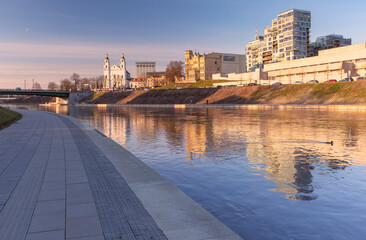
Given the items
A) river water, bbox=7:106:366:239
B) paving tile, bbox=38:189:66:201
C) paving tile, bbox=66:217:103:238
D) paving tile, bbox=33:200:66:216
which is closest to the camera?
paving tile, bbox=66:217:103:238

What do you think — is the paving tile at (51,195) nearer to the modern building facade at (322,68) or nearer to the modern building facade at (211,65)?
the modern building facade at (322,68)

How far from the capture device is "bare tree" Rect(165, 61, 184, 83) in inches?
7185

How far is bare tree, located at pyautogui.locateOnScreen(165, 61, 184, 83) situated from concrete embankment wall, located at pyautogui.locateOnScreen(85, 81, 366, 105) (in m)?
56.0

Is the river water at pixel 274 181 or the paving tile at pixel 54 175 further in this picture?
the paving tile at pixel 54 175

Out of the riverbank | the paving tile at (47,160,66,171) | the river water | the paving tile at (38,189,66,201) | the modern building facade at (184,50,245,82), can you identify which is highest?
the modern building facade at (184,50,245,82)

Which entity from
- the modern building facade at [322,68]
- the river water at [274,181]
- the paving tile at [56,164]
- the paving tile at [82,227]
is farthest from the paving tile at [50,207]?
the modern building facade at [322,68]

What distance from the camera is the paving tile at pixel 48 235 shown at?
5.04 meters

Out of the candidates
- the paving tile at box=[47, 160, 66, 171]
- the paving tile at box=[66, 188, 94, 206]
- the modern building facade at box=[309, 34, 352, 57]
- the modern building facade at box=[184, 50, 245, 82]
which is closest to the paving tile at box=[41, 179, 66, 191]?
the paving tile at box=[66, 188, 94, 206]

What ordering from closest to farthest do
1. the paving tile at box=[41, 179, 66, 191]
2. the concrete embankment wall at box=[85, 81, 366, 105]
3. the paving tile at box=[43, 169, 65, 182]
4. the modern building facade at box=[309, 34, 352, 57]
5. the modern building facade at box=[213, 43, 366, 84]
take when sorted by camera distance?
the paving tile at box=[41, 179, 66, 191]
the paving tile at box=[43, 169, 65, 182]
the concrete embankment wall at box=[85, 81, 366, 105]
the modern building facade at box=[213, 43, 366, 84]
the modern building facade at box=[309, 34, 352, 57]

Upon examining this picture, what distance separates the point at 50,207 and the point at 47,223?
925 mm

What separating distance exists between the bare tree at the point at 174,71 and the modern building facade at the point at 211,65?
196 inches

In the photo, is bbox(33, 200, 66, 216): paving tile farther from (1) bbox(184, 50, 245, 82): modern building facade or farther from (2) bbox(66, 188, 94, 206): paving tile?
(1) bbox(184, 50, 245, 82): modern building facade

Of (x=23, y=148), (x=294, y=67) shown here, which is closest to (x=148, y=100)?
(x=294, y=67)

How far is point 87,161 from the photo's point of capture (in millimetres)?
11555
